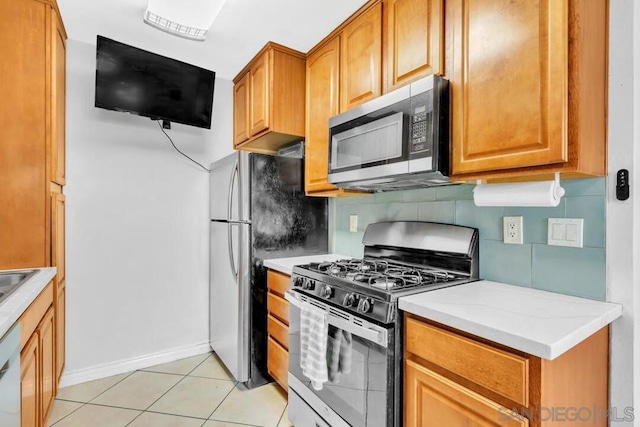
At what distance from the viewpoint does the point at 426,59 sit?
1480 millimetres

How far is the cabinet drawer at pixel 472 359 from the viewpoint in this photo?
0.92 meters

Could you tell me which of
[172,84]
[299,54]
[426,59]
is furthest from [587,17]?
[172,84]

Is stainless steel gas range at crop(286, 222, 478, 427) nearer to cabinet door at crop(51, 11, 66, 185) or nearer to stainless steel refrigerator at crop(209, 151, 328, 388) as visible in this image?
stainless steel refrigerator at crop(209, 151, 328, 388)

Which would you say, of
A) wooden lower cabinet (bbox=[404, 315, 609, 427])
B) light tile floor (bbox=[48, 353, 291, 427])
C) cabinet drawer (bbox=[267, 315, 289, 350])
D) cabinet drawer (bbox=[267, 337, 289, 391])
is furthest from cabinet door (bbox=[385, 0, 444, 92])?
light tile floor (bbox=[48, 353, 291, 427])

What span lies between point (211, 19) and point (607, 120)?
82.0 inches

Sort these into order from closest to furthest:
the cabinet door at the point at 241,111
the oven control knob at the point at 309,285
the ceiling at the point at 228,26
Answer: the oven control knob at the point at 309,285
the ceiling at the point at 228,26
the cabinet door at the point at 241,111

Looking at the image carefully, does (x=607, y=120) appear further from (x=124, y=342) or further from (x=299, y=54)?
(x=124, y=342)

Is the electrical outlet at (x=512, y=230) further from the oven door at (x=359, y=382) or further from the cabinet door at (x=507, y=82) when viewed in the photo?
the oven door at (x=359, y=382)

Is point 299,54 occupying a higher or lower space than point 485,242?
higher

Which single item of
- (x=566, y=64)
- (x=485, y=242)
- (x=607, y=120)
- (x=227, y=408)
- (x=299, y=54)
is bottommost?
(x=227, y=408)

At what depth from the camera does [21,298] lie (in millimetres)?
1247

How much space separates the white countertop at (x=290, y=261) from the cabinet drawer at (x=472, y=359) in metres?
0.93

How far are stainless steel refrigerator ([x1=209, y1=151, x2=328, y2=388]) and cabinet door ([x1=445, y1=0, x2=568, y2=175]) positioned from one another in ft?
4.25

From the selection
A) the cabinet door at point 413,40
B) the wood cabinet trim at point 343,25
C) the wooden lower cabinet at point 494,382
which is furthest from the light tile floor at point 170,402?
the wood cabinet trim at point 343,25
